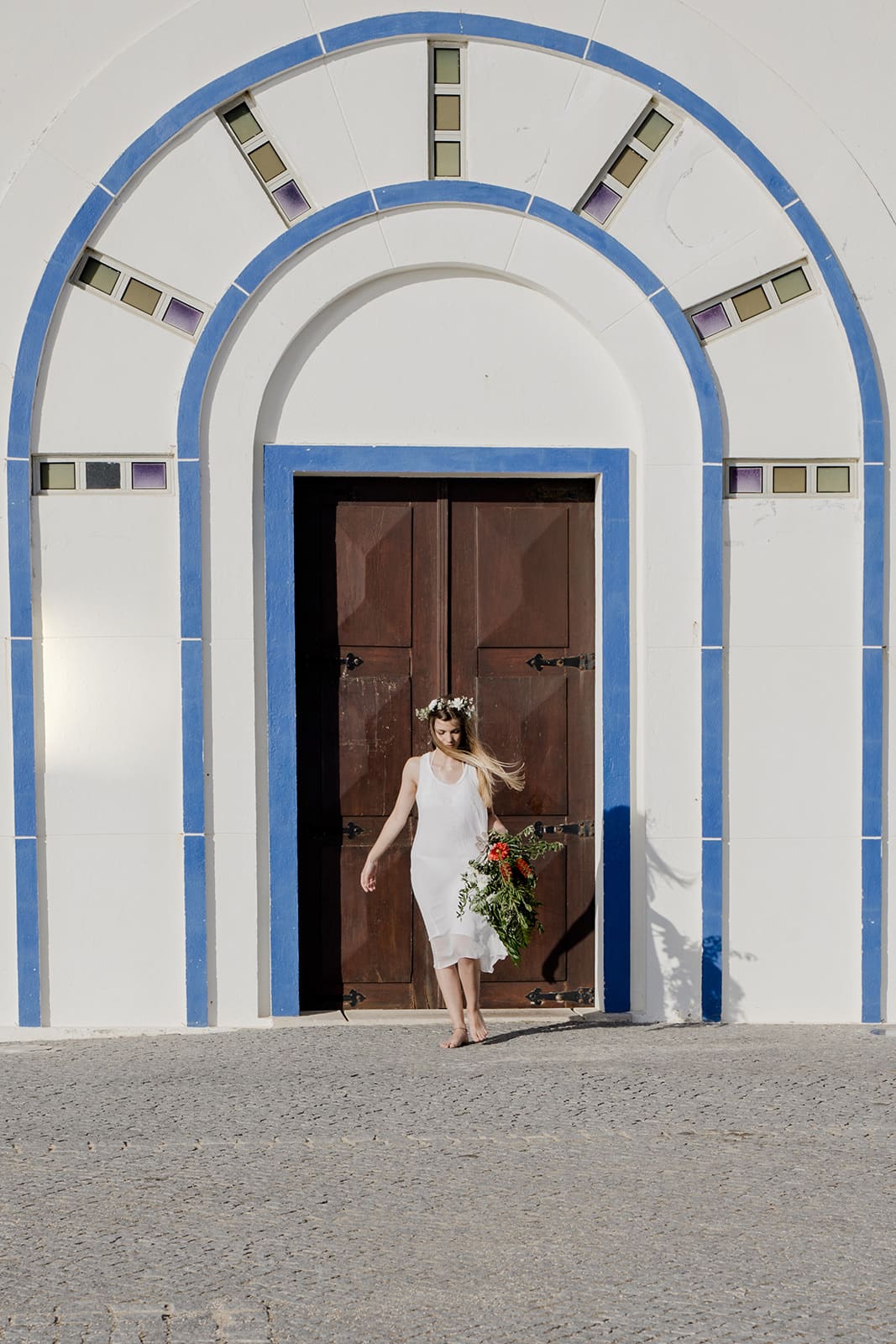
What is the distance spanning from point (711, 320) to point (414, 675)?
7.68 feet

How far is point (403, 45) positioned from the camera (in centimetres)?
738

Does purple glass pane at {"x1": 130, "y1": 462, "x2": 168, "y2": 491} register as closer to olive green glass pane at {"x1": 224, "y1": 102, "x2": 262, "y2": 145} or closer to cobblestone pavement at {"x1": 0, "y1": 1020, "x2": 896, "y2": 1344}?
olive green glass pane at {"x1": 224, "y1": 102, "x2": 262, "y2": 145}

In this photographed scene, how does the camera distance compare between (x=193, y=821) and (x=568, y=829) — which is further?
(x=568, y=829)

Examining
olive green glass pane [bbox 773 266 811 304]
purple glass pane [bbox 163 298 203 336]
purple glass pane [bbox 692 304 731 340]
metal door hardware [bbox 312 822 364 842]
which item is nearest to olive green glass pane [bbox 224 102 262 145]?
purple glass pane [bbox 163 298 203 336]

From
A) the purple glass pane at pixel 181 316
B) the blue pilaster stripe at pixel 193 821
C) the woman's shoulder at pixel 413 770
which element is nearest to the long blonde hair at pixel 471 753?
the woman's shoulder at pixel 413 770

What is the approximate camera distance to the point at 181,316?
Result: 7.39 meters

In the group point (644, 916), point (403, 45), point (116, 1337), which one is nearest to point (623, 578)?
point (644, 916)

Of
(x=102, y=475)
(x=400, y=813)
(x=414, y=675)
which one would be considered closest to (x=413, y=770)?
(x=400, y=813)

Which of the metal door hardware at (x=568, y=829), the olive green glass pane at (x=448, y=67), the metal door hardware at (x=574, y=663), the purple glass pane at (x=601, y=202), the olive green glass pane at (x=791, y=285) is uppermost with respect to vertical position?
the olive green glass pane at (x=448, y=67)

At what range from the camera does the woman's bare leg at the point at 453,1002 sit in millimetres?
6988

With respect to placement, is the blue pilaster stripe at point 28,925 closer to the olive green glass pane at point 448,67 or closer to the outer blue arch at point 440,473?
the outer blue arch at point 440,473

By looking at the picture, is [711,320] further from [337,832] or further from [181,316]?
[337,832]

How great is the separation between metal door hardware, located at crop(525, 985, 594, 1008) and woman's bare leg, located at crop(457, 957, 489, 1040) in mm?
823

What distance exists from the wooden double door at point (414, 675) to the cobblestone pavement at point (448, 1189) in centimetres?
70
